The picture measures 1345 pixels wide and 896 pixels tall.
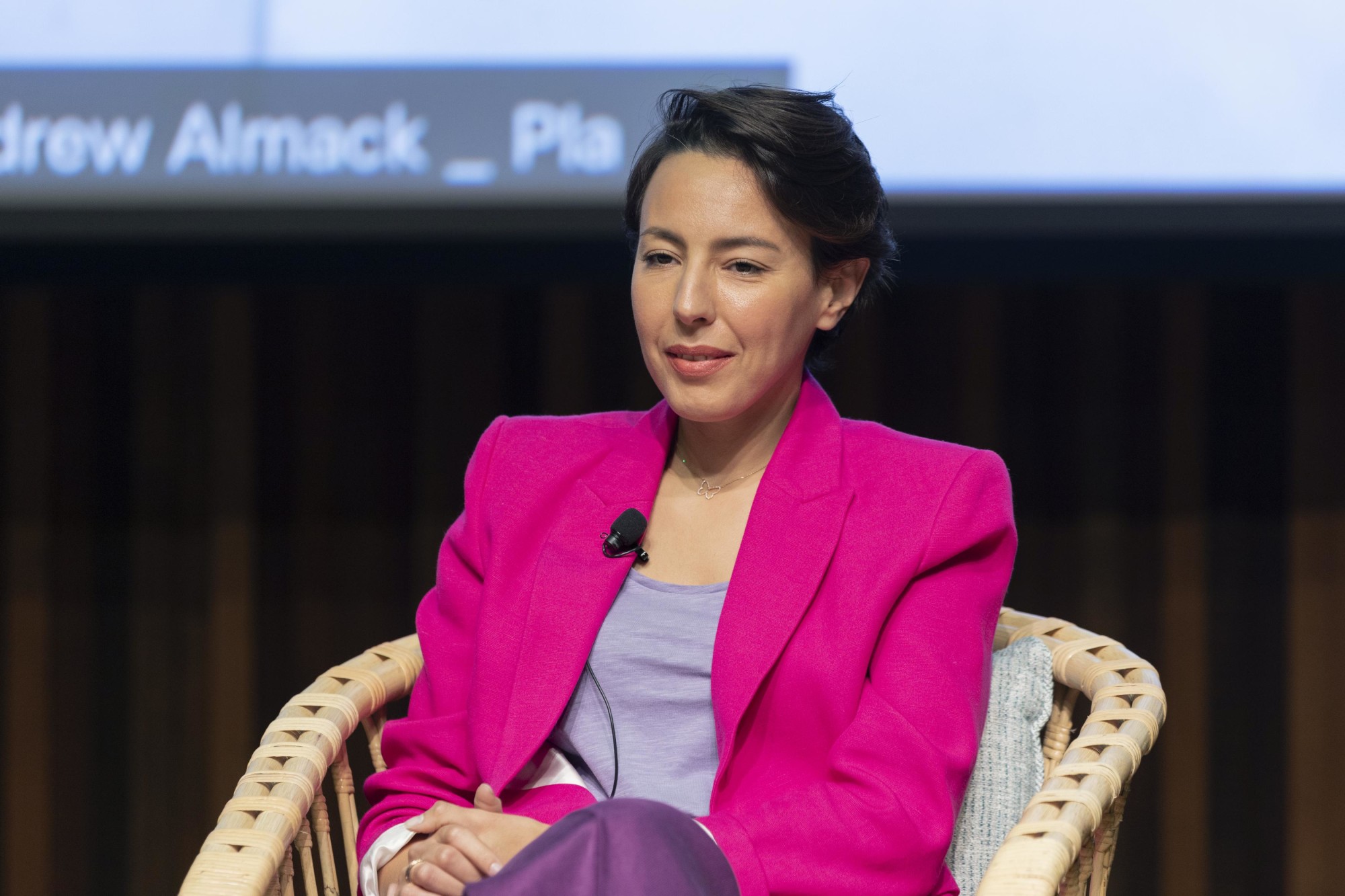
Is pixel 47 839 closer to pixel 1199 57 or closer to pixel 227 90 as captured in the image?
pixel 227 90

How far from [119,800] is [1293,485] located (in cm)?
244

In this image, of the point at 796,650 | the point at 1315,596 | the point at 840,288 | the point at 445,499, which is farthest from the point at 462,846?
the point at 1315,596

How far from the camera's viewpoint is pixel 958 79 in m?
2.13

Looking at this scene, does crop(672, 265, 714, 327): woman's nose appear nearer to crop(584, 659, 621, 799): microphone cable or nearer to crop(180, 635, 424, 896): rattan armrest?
crop(584, 659, 621, 799): microphone cable

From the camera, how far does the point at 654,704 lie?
144 centimetres

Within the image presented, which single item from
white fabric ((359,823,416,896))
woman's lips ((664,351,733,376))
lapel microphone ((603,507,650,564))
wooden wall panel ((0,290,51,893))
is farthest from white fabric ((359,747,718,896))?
wooden wall panel ((0,290,51,893))

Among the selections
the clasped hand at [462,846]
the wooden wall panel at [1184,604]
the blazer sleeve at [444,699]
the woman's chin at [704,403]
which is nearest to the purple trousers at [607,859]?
the clasped hand at [462,846]

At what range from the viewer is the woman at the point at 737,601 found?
1.29 metres

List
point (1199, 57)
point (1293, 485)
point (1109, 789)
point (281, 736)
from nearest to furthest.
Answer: point (1109, 789) < point (281, 736) < point (1199, 57) < point (1293, 485)

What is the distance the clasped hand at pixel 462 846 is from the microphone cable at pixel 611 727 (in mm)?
119

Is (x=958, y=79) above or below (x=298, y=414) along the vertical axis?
above

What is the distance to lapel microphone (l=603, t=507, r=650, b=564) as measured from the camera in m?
1.49

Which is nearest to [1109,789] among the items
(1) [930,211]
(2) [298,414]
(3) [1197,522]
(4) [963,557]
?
(4) [963,557]

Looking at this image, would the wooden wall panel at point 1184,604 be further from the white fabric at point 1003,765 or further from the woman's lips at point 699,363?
the woman's lips at point 699,363
